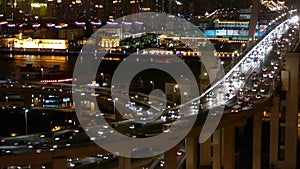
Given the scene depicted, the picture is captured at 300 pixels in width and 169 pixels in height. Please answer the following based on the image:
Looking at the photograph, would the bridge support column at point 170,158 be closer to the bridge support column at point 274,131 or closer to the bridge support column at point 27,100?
the bridge support column at point 274,131

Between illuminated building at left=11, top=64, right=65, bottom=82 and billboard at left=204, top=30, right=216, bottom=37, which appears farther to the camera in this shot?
billboard at left=204, top=30, right=216, bottom=37

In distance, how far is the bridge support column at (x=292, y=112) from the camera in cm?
578

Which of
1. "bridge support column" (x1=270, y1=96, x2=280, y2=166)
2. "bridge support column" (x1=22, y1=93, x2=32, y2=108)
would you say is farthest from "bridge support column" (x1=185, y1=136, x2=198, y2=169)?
"bridge support column" (x1=22, y1=93, x2=32, y2=108)

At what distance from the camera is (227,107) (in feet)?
16.3

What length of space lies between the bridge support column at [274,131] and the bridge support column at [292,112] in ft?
0.35

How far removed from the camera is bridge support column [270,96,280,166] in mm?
5750

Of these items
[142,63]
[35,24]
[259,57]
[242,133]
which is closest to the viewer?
[242,133]

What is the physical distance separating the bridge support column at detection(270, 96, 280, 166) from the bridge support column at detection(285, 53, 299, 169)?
0.35 ft

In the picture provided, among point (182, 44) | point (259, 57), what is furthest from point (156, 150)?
point (182, 44)

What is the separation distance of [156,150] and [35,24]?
20.4 m

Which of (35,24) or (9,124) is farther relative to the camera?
(35,24)

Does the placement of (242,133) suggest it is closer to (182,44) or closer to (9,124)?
(9,124)

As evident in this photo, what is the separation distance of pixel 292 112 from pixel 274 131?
1.17ft

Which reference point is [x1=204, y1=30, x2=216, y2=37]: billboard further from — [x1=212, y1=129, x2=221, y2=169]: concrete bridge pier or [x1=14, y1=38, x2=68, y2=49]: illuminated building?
[x1=212, y1=129, x2=221, y2=169]: concrete bridge pier
